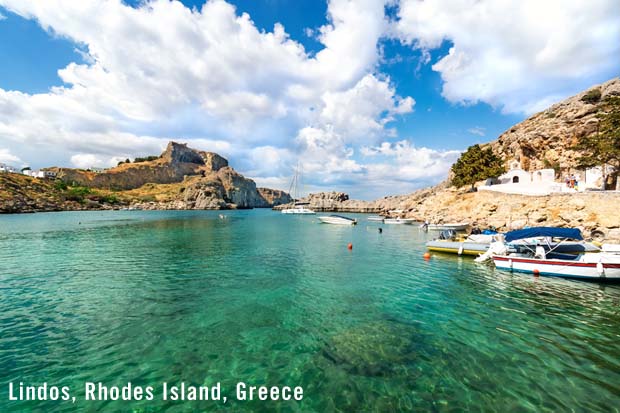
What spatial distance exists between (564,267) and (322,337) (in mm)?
22240

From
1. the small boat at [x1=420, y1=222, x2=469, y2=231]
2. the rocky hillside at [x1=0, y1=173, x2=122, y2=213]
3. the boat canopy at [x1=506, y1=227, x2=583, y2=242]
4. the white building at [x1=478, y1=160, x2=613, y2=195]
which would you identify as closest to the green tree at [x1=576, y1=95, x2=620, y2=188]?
the white building at [x1=478, y1=160, x2=613, y2=195]

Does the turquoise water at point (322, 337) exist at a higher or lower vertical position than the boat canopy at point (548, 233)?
lower

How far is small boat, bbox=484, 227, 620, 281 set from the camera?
63.2 feet

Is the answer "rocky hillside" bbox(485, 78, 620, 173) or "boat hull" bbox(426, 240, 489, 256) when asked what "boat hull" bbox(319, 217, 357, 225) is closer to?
"boat hull" bbox(426, 240, 489, 256)

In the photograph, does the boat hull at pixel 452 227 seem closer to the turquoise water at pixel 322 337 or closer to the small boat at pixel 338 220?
the small boat at pixel 338 220

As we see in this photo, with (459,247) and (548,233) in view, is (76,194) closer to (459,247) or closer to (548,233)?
(459,247)

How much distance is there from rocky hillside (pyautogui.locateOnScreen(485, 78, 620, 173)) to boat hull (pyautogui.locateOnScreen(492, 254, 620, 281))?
56.5m

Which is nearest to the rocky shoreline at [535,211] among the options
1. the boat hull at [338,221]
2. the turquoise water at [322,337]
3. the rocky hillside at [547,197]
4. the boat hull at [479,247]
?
the rocky hillside at [547,197]

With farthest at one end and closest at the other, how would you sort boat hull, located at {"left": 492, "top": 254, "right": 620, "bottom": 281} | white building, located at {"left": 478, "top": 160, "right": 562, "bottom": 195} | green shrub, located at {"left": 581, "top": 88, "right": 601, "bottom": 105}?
green shrub, located at {"left": 581, "top": 88, "right": 601, "bottom": 105}, white building, located at {"left": 478, "top": 160, "right": 562, "bottom": 195}, boat hull, located at {"left": 492, "top": 254, "right": 620, "bottom": 281}

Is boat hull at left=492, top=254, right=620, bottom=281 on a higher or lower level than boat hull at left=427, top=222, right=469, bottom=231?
lower

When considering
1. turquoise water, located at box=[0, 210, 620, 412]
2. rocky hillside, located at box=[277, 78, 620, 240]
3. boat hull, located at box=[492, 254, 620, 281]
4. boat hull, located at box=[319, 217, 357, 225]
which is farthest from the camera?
boat hull, located at box=[319, 217, 357, 225]

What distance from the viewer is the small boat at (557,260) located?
1925 cm

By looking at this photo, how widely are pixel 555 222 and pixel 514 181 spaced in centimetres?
2818

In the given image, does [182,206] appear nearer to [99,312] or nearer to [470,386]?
[99,312]
